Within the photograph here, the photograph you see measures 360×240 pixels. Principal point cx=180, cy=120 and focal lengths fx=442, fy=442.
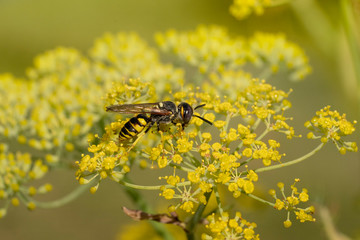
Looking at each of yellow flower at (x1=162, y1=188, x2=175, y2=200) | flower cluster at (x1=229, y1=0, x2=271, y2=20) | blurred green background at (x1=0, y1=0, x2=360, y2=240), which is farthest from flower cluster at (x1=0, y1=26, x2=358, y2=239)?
blurred green background at (x1=0, y1=0, x2=360, y2=240)

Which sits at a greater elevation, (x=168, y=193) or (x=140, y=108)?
(x=140, y=108)

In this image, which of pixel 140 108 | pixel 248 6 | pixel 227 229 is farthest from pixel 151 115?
pixel 248 6

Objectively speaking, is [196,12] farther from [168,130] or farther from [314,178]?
[168,130]

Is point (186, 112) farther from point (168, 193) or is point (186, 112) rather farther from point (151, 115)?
point (168, 193)

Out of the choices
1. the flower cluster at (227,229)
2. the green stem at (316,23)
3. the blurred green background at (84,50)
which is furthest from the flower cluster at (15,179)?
the blurred green background at (84,50)

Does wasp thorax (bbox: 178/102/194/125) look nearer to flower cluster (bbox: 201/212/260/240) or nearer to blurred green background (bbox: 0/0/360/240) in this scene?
flower cluster (bbox: 201/212/260/240)

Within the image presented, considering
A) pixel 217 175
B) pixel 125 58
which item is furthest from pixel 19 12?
pixel 217 175
